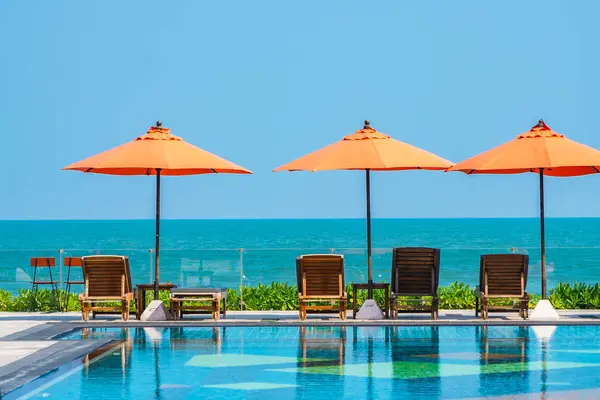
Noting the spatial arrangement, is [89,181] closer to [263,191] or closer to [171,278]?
[263,191]

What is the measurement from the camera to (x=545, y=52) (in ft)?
311

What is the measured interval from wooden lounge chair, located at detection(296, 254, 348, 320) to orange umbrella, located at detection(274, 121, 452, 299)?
2.35 feet

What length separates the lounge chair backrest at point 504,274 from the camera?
44.8 feet

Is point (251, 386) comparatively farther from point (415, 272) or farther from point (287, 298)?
point (287, 298)

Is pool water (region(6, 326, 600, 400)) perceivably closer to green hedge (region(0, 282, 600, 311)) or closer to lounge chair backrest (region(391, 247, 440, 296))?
lounge chair backrest (region(391, 247, 440, 296))

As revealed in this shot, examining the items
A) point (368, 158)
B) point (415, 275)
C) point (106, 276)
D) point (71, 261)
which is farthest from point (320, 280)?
point (71, 261)

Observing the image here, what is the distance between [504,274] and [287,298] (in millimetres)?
3750

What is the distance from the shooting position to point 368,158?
13.8m

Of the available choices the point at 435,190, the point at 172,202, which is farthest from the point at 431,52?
the point at 172,202

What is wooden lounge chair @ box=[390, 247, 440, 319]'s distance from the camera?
45.0 feet

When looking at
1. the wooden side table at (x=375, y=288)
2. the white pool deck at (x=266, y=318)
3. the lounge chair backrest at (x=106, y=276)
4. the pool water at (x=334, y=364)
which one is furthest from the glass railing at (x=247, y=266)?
the pool water at (x=334, y=364)

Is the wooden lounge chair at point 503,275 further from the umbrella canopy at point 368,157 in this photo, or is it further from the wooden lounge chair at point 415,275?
the umbrella canopy at point 368,157

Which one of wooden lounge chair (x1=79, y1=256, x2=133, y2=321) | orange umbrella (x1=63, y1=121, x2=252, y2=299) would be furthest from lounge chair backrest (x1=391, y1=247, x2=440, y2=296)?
wooden lounge chair (x1=79, y1=256, x2=133, y2=321)

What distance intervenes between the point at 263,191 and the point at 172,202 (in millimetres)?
8391
